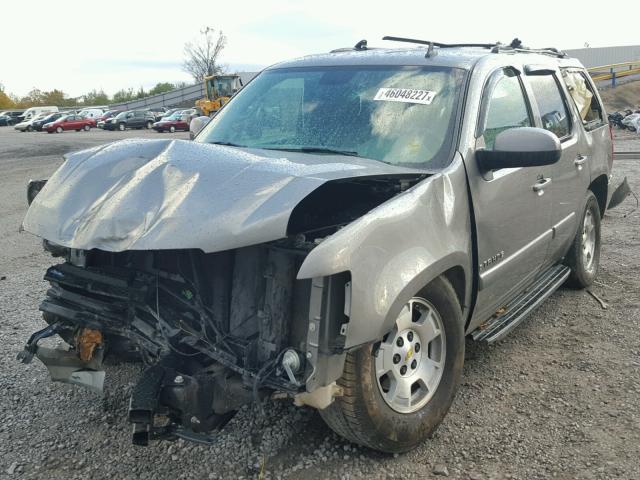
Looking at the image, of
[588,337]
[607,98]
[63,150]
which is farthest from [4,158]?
[607,98]

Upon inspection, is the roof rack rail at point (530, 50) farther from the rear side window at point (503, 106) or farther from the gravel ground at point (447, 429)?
the gravel ground at point (447, 429)

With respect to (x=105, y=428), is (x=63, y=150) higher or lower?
lower

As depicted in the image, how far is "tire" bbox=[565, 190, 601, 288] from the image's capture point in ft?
16.5

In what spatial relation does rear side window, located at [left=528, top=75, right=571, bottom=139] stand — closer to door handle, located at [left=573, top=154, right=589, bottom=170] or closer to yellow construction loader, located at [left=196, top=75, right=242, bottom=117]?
door handle, located at [left=573, top=154, right=589, bottom=170]

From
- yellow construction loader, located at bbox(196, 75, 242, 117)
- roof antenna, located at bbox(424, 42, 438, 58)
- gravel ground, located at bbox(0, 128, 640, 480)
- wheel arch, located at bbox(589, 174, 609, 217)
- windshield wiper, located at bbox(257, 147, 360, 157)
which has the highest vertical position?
roof antenna, located at bbox(424, 42, 438, 58)

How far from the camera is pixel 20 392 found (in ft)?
11.7

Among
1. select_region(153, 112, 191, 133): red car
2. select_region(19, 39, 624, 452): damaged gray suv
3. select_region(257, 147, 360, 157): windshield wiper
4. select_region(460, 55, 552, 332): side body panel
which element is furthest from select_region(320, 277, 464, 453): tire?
select_region(153, 112, 191, 133): red car

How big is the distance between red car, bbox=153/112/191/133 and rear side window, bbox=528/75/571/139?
113 feet

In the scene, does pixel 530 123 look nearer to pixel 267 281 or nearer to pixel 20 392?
pixel 267 281

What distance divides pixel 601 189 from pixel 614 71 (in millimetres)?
36789

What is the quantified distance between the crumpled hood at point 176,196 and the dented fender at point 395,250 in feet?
0.61

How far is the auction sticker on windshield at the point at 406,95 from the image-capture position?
11.3ft

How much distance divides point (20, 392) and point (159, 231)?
1880 mm

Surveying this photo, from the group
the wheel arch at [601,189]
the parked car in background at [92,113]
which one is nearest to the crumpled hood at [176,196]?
the wheel arch at [601,189]
